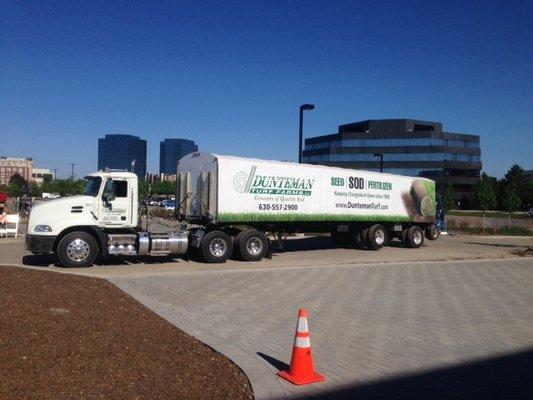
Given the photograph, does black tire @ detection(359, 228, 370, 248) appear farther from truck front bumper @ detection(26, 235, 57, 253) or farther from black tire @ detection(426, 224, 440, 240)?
truck front bumper @ detection(26, 235, 57, 253)

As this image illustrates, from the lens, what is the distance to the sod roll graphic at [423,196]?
23.3 m

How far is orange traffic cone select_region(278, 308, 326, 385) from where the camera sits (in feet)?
18.3

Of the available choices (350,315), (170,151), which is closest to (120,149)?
(350,315)

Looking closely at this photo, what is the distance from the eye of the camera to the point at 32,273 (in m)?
12.1

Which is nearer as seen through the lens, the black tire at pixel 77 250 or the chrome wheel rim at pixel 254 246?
the black tire at pixel 77 250

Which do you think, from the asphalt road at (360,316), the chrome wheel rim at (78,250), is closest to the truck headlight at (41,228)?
the chrome wheel rim at (78,250)

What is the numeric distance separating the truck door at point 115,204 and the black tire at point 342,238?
9415mm

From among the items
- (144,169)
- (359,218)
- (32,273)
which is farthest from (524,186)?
(32,273)

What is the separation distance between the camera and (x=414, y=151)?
355 feet

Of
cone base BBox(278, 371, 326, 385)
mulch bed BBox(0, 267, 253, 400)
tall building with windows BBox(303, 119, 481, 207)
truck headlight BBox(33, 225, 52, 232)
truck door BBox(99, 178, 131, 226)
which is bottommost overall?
cone base BBox(278, 371, 326, 385)

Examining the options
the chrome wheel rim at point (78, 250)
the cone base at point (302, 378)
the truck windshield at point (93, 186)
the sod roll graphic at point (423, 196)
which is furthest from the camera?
the sod roll graphic at point (423, 196)

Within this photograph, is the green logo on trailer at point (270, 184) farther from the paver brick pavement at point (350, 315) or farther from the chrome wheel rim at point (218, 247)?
the paver brick pavement at point (350, 315)

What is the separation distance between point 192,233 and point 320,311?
25.9 ft

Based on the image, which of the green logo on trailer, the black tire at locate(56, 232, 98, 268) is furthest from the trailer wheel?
the black tire at locate(56, 232, 98, 268)
